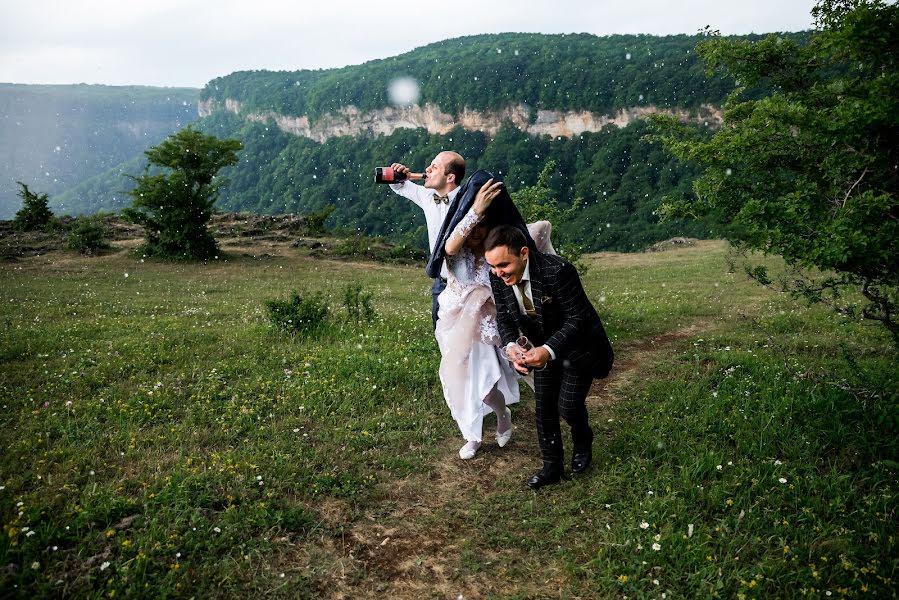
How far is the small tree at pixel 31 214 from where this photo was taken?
34438 mm

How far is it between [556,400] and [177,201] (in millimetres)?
30596

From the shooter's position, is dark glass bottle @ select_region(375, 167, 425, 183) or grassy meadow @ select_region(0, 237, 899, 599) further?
dark glass bottle @ select_region(375, 167, 425, 183)

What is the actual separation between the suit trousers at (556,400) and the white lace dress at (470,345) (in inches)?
26.6

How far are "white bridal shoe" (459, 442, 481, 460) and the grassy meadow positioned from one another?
0.19 m

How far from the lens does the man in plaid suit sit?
4.11 metres

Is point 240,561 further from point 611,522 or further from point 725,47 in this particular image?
point 725,47

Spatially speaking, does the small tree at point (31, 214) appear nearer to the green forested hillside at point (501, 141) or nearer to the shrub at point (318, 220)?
the shrub at point (318, 220)

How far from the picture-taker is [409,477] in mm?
4855

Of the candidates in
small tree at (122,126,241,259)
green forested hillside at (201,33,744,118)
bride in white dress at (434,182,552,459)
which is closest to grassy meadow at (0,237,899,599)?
bride in white dress at (434,182,552,459)

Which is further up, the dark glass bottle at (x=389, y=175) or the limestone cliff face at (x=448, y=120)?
the limestone cliff face at (x=448, y=120)

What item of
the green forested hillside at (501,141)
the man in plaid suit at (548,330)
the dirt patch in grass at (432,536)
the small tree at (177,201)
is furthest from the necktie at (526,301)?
the green forested hillside at (501,141)

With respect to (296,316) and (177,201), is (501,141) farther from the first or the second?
(296,316)

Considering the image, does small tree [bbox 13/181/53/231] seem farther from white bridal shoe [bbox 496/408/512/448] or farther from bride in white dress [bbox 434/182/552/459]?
white bridal shoe [bbox 496/408/512/448]

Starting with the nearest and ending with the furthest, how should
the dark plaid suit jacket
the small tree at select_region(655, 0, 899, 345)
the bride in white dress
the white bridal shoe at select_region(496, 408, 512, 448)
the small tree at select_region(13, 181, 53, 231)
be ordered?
the small tree at select_region(655, 0, 899, 345) → the dark plaid suit jacket → the bride in white dress → the white bridal shoe at select_region(496, 408, 512, 448) → the small tree at select_region(13, 181, 53, 231)
